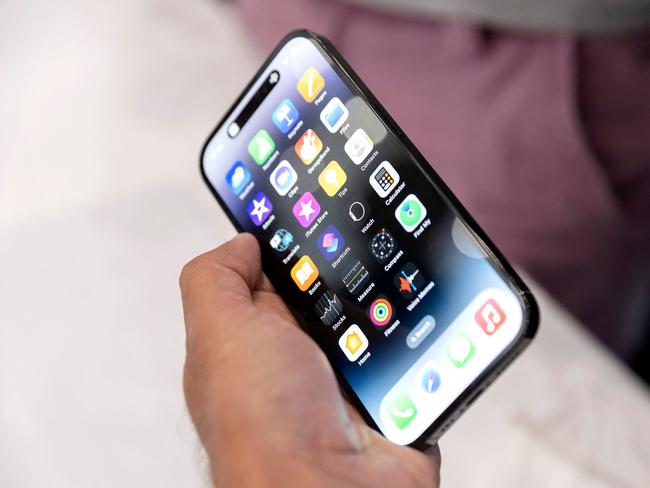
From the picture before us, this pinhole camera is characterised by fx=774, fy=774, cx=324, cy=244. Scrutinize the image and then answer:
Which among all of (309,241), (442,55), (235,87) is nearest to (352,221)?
(309,241)

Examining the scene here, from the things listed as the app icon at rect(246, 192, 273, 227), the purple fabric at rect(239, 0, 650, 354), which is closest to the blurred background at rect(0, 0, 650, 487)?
the purple fabric at rect(239, 0, 650, 354)

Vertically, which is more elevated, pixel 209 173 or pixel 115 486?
pixel 209 173

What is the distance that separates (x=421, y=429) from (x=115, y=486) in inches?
10.0

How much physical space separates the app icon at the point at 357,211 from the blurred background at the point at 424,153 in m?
0.16

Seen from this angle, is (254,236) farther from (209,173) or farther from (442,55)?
(442,55)

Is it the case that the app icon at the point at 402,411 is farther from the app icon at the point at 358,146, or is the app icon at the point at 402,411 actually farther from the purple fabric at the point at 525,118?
the purple fabric at the point at 525,118

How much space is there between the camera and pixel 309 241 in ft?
1.25

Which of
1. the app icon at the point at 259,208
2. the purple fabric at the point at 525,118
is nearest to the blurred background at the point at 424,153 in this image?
the purple fabric at the point at 525,118

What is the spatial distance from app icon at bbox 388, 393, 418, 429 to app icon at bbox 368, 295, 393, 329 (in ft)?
0.11

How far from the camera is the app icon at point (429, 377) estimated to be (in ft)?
1.17

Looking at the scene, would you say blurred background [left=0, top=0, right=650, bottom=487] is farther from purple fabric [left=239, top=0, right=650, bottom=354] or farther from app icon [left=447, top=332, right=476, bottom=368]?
app icon [left=447, top=332, right=476, bottom=368]

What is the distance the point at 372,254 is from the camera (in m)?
0.37

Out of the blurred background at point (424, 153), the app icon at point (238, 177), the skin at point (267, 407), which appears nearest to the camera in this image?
the skin at point (267, 407)

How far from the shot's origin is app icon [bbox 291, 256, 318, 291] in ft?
1.25
